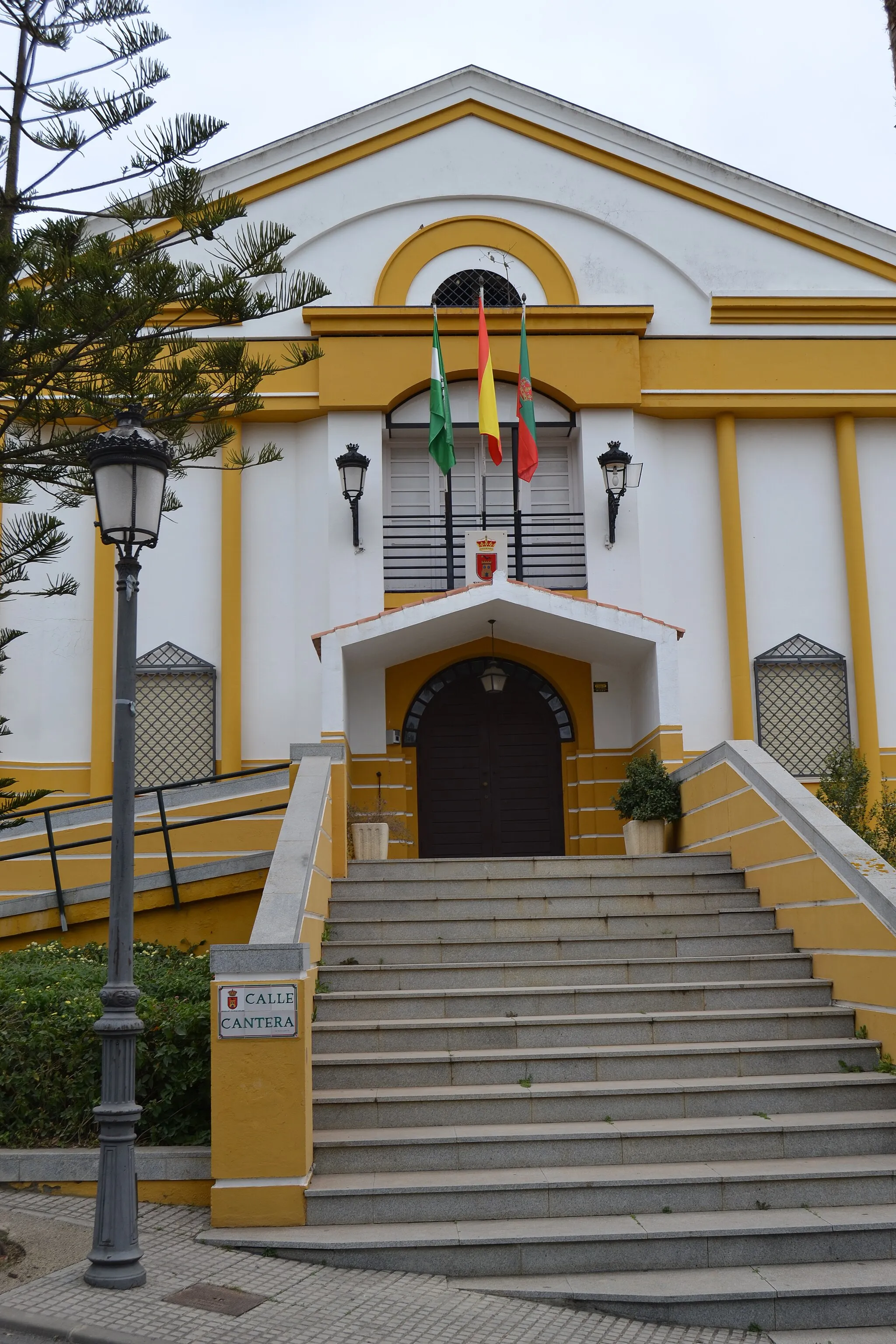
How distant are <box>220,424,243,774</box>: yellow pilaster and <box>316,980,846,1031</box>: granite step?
5.90 meters

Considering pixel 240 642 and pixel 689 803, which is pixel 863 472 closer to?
pixel 689 803

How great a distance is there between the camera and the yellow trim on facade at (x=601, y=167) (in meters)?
14.9

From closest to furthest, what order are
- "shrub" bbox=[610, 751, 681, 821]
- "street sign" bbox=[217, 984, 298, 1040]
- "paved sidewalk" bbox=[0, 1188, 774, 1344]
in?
"paved sidewalk" bbox=[0, 1188, 774, 1344] → "street sign" bbox=[217, 984, 298, 1040] → "shrub" bbox=[610, 751, 681, 821]

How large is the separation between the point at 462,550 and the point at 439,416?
64.0 inches

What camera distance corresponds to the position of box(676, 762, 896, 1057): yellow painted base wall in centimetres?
764

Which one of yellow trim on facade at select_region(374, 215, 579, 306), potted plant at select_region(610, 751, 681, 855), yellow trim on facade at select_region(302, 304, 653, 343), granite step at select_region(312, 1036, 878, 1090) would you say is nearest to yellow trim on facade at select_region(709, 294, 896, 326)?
yellow trim on facade at select_region(302, 304, 653, 343)

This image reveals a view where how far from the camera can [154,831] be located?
10742mm

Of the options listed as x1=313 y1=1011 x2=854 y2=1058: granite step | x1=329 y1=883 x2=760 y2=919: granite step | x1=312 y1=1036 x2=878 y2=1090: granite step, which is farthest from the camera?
x1=329 y1=883 x2=760 y2=919: granite step

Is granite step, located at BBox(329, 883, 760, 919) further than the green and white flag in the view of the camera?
No

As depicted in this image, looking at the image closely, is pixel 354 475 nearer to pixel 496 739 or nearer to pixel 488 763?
pixel 496 739

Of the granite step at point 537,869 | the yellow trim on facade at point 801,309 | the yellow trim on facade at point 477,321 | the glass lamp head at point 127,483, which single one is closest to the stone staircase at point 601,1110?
the granite step at point 537,869

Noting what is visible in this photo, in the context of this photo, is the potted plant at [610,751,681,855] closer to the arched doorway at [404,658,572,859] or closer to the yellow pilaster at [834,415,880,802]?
the arched doorway at [404,658,572,859]

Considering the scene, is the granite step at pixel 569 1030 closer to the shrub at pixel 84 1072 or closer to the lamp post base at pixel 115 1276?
the shrub at pixel 84 1072

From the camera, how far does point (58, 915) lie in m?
10.5
